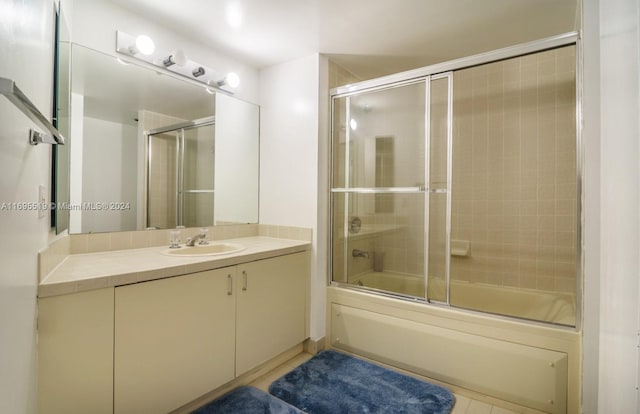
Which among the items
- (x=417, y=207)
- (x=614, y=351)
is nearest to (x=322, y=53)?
(x=417, y=207)

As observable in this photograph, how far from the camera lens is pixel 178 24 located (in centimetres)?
210

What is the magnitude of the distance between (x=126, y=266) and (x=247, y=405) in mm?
1052

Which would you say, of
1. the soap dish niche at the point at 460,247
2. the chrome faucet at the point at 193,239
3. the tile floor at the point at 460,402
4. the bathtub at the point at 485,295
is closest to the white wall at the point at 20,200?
the chrome faucet at the point at 193,239

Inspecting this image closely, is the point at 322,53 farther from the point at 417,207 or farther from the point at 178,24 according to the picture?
the point at 417,207

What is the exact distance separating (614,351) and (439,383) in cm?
145

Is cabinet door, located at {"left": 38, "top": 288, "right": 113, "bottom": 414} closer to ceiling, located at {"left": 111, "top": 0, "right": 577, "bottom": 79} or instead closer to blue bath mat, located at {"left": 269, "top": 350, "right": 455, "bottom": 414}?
blue bath mat, located at {"left": 269, "top": 350, "right": 455, "bottom": 414}

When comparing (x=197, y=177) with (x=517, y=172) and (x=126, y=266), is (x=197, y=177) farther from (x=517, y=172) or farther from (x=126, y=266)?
(x=517, y=172)

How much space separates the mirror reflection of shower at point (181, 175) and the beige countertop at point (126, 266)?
278mm

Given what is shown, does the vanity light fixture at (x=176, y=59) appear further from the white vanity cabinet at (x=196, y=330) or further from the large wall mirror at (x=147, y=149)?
the white vanity cabinet at (x=196, y=330)

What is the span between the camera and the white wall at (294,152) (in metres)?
2.52

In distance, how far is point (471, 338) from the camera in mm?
1959

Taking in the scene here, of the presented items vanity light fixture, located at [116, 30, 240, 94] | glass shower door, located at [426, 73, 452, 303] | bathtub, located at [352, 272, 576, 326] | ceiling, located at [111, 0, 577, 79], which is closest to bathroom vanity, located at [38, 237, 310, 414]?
bathtub, located at [352, 272, 576, 326]

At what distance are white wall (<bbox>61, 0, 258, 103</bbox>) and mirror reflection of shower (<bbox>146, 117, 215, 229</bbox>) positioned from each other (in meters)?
0.50

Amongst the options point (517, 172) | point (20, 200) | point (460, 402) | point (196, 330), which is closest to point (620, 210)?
point (460, 402)
